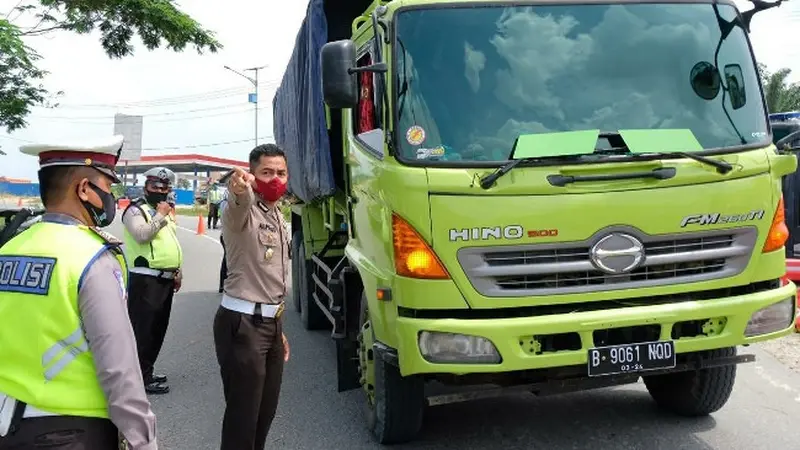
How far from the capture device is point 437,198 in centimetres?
353

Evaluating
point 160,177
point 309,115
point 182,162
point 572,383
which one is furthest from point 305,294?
point 182,162

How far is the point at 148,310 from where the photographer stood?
5.40m

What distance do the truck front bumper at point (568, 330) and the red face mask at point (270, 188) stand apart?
2.90 feet

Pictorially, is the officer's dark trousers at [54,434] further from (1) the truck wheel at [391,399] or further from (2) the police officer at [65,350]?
(1) the truck wheel at [391,399]

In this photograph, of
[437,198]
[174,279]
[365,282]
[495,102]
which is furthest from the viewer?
[174,279]

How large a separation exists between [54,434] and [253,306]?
155cm

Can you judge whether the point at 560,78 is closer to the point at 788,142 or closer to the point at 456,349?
the point at 788,142

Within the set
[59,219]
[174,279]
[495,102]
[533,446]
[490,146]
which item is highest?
[495,102]

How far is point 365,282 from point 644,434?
191 centimetres

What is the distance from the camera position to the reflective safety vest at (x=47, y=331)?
189 centimetres

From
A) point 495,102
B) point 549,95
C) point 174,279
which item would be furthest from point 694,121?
point 174,279

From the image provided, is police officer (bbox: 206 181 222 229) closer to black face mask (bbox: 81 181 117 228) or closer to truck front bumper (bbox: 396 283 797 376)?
truck front bumper (bbox: 396 283 797 376)

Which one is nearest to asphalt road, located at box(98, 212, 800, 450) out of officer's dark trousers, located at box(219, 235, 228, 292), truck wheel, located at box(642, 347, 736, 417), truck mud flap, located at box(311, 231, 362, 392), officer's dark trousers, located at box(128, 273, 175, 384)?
truck wheel, located at box(642, 347, 736, 417)

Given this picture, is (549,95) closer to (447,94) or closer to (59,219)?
(447,94)
